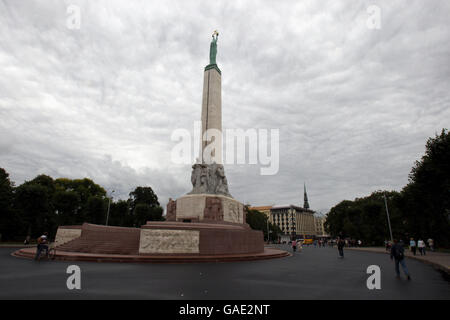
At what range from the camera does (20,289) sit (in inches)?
253

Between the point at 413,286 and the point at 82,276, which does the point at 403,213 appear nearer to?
the point at 413,286

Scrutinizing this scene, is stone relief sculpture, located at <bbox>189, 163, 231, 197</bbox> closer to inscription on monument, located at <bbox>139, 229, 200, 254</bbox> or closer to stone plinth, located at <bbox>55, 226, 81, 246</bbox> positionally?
inscription on monument, located at <bbox>139, 229, 200, 254</bbox>

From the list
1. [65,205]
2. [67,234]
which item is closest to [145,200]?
[65,205]

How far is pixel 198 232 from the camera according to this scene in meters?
15.1

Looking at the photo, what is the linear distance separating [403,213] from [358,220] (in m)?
16.5

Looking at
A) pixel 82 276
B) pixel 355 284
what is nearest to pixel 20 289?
pixel 82 276

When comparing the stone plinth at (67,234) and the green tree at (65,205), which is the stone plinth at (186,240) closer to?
the stone plinth at (67,234)

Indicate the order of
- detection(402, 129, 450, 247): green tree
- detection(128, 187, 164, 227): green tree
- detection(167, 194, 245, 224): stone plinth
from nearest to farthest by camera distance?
detection(402, 129, 450, 247): green tree → detection(167, 194, 245, 224): stone plinth → detection(128, 187, 164, 227): green tree

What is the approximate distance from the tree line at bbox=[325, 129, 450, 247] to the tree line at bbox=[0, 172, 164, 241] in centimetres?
3886

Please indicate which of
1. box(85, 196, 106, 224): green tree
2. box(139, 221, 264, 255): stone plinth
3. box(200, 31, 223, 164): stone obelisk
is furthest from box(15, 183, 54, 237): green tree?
box(139, 221, 264, 255): stone plinth

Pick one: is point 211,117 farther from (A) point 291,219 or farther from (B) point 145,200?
(A) point 291,219

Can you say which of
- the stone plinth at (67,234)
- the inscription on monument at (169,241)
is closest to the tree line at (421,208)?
the inscription on monument at (169,241)

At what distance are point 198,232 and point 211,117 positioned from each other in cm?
1542

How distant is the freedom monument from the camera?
14203 mm
